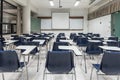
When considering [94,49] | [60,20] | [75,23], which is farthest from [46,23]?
[94,49]

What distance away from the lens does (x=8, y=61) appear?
13.2 feet

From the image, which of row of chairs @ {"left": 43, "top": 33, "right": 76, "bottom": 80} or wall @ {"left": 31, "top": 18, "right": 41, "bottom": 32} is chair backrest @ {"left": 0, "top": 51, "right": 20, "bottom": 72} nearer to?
row of chairs @ {"left": 43, "top": 33, "right": 76, "bottom": 80}

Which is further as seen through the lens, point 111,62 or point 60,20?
point 60,20

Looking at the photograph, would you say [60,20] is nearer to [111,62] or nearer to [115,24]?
[115,24]

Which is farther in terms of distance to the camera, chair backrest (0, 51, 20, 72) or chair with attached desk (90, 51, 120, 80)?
chair backrest (0, 51, 20, 72)

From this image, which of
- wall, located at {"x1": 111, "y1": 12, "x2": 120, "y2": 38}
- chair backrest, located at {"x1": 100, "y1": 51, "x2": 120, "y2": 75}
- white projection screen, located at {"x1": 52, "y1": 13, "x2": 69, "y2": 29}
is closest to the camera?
chair backrest, located at {"x1": 100, "y1": 51, "x2": 120, "y2": 75}

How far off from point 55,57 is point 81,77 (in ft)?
5.89

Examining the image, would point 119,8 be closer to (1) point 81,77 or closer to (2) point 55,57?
(1) point 81,77

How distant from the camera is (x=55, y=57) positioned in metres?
3.88

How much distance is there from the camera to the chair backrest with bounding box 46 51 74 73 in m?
3.87

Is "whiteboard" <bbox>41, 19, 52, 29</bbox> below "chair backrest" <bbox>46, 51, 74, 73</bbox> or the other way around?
the other way around

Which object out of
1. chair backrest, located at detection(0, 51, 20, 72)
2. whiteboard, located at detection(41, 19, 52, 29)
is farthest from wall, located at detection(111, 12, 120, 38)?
whiteboard, located at detection(41, 19, 52, 29)

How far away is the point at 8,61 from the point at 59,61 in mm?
989

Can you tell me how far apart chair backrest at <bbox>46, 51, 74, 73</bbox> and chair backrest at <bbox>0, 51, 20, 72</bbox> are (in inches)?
24.7
